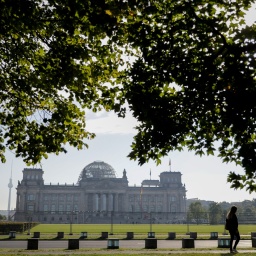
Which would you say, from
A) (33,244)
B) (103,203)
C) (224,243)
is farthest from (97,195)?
(224,243)

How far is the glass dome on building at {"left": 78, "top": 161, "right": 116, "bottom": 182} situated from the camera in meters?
149

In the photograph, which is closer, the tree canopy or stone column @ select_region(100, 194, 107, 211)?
the tree canopy

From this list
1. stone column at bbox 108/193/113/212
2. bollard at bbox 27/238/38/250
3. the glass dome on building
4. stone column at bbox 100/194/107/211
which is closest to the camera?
bollard at bbox 27/238/38/250

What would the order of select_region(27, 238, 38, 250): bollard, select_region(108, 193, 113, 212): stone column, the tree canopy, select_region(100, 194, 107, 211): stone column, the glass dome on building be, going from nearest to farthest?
the tree canopy, select_region(27, 238, 38, 250): bollard, select_region(108, 193, 113, 212): stone column, select_region(100, 194, 107, 211): stone column, the glass dome on building

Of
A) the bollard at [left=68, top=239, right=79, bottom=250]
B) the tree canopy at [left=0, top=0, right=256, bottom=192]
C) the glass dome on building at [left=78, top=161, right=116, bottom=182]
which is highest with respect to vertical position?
the glass dome on building at [left=78, top=161, right=116, bottom=182]

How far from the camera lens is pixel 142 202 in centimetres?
14650

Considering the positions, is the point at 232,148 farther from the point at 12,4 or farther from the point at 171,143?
the point at 12,4

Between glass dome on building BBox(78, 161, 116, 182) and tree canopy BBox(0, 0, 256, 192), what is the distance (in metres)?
139

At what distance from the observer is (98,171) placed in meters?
150

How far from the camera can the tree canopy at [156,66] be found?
8.84 metres

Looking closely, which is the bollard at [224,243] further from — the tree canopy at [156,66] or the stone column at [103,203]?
the stone column at [103,203]

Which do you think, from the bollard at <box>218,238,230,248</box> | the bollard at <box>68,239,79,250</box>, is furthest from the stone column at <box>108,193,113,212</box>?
the bollard at <box>218,238,230,248</box>

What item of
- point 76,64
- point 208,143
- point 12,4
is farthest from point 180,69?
point 12,4

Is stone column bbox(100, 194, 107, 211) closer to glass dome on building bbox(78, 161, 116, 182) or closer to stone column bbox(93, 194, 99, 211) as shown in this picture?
stone column bbox(93, 194, 99, 211)
